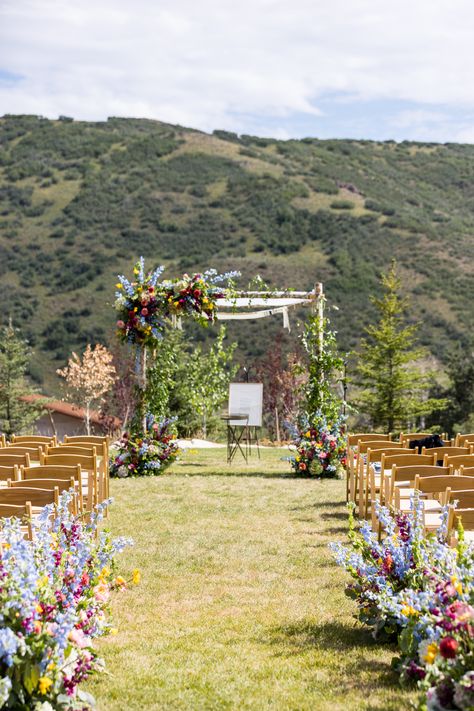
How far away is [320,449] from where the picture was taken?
12.9 m

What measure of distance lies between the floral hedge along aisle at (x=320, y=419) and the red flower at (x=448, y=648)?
907 centimetres

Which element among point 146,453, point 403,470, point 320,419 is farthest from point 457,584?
point 146,453

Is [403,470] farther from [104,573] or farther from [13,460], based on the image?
[13,460]

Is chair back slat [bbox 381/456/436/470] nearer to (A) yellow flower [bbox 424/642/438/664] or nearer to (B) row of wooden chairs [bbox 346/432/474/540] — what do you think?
(B) row of wooden chairs [bbox 346/432/474/540]

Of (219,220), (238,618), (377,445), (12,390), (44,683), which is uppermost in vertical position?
(219,220)

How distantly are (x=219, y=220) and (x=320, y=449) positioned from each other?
41.4 meters

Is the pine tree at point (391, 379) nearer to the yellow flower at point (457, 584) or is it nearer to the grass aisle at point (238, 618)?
the grass aisle at point (238, 618)

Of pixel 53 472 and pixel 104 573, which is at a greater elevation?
pixel 53 472

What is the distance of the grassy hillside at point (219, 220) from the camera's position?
43.0 meters

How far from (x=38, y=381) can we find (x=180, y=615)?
3440 centimetres

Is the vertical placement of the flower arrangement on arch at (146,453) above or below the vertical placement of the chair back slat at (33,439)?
below

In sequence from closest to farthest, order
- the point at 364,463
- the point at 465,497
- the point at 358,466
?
the point at 465,497 → the point at 358,466 → the point at 364,463

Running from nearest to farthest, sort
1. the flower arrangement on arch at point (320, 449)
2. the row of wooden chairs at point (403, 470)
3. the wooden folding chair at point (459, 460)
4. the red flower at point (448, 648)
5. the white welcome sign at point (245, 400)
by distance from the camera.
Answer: the red flower at point (448, 648), the row of wooden chairs at point (403, 470), the wooden folding chair at point (459, 460), the flower arrangement on arch at point (320, 449), the white welcome sign at point (245, 400)

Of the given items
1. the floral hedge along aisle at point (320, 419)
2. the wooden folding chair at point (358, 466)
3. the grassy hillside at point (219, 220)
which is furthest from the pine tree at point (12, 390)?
the grassy hillside at point (219, 220)
